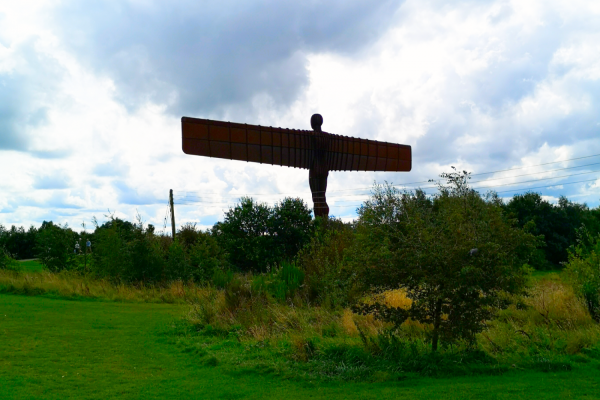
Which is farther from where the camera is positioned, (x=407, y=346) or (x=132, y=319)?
(x=132, y=319)

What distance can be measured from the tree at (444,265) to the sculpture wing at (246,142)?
9418 mm

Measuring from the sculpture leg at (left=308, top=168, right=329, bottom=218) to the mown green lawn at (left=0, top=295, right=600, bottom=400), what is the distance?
30.0ft

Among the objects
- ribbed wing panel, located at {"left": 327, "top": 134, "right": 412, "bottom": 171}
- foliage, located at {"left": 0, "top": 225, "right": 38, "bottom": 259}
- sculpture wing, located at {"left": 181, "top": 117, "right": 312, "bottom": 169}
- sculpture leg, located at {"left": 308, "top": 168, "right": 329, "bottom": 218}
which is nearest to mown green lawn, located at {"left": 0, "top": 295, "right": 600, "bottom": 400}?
sculpture wing, located at {"left": 181, "top": 117, "right": 312, "bottom": 169}

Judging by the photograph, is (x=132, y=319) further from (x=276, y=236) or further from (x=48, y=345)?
(x=276, y=236)

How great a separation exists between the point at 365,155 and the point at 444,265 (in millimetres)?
13596


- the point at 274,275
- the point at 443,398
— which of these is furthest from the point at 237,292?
the point at 443,398

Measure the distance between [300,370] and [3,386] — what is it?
4019mm

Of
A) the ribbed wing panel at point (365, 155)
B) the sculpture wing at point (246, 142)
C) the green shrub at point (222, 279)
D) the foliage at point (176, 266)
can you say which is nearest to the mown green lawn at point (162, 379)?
the green shrub at point (222, 279)

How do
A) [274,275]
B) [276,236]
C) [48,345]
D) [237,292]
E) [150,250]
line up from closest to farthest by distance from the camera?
[48,345] → [237,292] → [274,275] → [150,250] → [276,236]

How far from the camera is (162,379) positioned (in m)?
7.70

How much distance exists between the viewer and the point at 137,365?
28.5 feet

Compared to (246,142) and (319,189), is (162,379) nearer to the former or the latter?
(246,142)

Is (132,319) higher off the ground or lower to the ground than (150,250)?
lower

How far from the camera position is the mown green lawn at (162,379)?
6.75m
